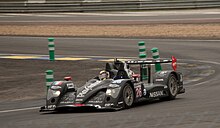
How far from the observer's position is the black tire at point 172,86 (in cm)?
1524

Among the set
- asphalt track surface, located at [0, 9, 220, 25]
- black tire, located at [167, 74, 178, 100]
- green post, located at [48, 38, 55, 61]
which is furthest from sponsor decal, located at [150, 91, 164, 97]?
asphalt track surface, located at [0, 9, 220, 25]

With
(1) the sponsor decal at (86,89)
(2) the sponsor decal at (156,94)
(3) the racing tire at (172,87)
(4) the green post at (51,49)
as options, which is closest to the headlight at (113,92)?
(1) the sponsor decal at (86,89)

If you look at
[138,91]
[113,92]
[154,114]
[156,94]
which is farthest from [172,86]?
[154,114]

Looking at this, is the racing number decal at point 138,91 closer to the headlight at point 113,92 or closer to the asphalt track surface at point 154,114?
the asphalt track surface at point 154,114

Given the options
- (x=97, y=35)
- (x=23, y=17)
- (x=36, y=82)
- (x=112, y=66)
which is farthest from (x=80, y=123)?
(x=23, y=17)

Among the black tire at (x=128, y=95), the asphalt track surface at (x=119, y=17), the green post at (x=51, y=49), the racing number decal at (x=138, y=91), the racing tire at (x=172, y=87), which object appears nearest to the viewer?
the black tire at (x=128, y=95)

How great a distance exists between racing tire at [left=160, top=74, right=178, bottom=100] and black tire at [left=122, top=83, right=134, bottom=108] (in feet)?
4.87

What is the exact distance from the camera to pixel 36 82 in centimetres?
2052

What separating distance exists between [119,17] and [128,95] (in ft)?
101

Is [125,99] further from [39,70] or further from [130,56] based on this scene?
[130,56]

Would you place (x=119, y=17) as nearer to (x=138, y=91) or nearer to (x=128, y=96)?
(x=138, y=91)

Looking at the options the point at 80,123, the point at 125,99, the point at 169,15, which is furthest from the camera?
the point at 169,15

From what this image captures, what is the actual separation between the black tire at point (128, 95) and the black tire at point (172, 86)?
4.87ft

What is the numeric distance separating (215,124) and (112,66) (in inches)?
177
